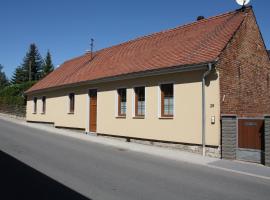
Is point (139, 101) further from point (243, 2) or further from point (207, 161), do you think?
point (243, 2)

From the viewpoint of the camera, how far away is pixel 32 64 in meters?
84.2

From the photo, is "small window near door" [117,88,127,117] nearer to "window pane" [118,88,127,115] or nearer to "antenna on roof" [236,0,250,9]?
"window pane" [118,88,127,115]

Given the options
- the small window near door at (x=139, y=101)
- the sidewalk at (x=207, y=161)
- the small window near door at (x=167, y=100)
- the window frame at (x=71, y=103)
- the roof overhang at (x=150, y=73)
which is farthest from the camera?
the window frame at (x=71, y=103)

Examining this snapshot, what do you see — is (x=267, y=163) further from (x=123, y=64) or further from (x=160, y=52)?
(x=123, y=64)

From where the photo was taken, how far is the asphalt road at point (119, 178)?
7.15 meters

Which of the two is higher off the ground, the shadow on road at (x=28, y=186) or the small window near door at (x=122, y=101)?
the small window near door at (x=122, y=101)

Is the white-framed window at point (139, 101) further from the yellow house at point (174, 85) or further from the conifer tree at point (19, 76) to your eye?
the conifer tree at point (19, 76)

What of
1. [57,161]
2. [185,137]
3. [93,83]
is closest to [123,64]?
[93,83]

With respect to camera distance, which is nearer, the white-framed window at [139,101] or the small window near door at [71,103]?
the white-framed window at [139,101]

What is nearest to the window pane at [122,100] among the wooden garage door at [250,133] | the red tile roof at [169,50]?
the red tile roof at [169,50]

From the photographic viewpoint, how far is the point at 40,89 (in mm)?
28594

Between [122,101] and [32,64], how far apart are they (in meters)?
70.5

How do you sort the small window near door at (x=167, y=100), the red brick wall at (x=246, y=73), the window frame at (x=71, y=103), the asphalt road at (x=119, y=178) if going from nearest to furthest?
1. the asphalt road at (x=119, y=178)
2. the red brick wall at (x=246, y=73)
3. the small window near door at (x=167, y=100)
4. the window frame at (x=71, y=103)

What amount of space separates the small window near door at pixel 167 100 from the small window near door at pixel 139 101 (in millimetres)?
1427
